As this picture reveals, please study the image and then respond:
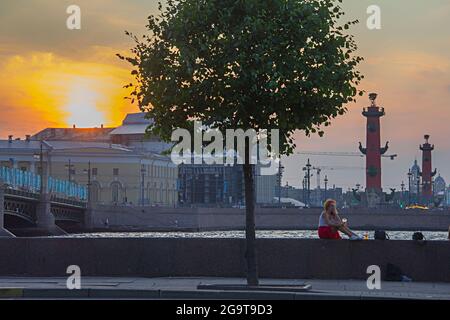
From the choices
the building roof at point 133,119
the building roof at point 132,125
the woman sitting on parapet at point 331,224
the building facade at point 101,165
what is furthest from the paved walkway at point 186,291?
the building roof at point 133,119

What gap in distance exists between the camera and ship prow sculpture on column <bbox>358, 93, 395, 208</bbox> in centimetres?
12888

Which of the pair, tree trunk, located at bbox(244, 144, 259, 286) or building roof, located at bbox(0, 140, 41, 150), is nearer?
tree trunk, located at bbox(244, 144, 259, 286)

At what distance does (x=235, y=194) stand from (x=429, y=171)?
37446 millimetres

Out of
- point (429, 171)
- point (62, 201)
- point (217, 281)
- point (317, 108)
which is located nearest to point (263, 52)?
point (317, 108)

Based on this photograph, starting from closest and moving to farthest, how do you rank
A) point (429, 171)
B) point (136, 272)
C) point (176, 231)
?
point (136, 272)
point (176, 231)
point (429, 171)

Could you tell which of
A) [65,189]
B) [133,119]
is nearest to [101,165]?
[65,189]

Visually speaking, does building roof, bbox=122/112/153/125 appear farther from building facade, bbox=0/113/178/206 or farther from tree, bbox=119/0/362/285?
tree, bbox=119/0/362/285

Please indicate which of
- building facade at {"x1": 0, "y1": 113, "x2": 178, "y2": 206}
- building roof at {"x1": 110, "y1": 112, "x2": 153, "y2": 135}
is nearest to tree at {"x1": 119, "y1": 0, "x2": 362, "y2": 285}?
building facade at {"x1": 0, "y1": 113, "x2": 178, "y2": 206}

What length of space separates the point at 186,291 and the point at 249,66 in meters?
4.05

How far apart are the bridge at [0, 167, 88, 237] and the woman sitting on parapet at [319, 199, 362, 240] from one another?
61212 millimetres

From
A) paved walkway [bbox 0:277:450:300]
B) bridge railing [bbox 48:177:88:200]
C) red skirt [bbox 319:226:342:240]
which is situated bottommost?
paved walkway [bbox 0:277:450:300]

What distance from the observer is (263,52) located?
18.5 m
